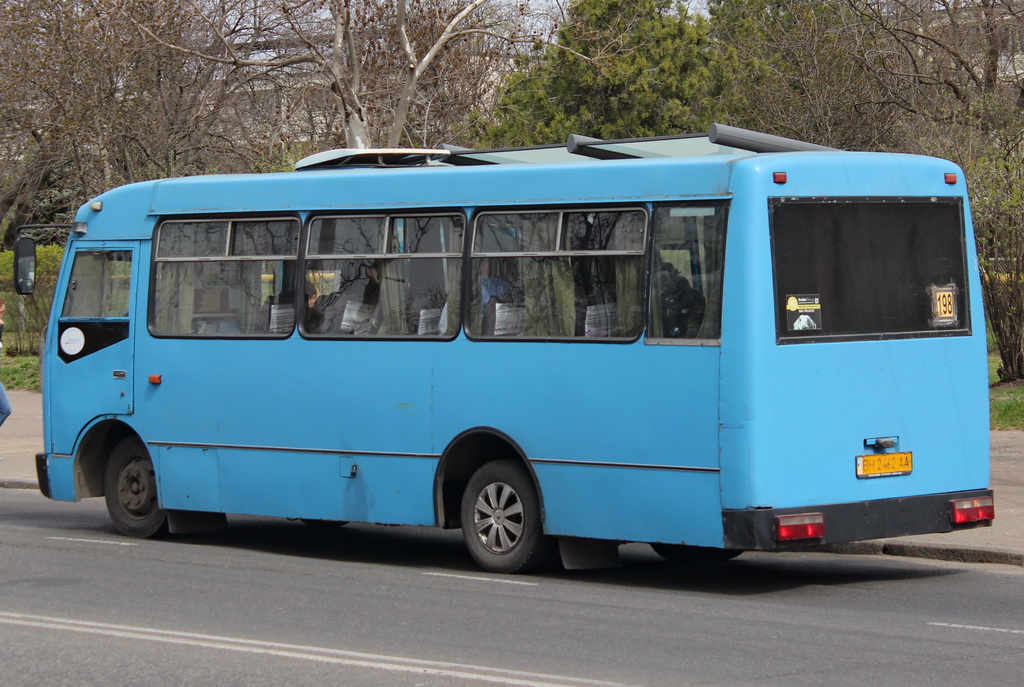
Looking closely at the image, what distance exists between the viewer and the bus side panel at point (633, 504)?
30.1ft

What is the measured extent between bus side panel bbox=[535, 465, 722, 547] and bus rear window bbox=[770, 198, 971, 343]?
3.48 feet

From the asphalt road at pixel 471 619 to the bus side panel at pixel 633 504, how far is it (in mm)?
375

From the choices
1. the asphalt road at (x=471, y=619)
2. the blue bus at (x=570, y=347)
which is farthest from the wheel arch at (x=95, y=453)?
the asphalt road at (x=471, y=619)

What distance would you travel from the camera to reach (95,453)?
42.1ft

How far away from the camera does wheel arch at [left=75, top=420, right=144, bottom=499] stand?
1266cm

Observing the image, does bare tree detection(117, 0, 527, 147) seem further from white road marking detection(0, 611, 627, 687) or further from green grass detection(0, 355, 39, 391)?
white road marking detection(0, 611, 627, 687)

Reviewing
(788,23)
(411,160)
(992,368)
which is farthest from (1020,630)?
(788,23)

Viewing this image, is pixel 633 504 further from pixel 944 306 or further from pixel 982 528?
pixel 982 528

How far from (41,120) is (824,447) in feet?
70.9

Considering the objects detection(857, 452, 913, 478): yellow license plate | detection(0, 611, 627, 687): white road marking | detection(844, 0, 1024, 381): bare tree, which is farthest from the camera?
detection(844, 0, 1024, 381): bare tree

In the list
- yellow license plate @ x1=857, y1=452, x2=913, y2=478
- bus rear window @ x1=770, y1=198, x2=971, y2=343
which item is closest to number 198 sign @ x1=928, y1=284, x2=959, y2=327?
bus rear window @ x1=770, y1=198, x2=971, y2=343

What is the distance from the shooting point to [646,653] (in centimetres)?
747

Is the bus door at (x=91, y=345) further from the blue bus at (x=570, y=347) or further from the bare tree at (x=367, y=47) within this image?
the bare tree at (x=367, y=47)

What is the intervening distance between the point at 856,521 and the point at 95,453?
644 cm
